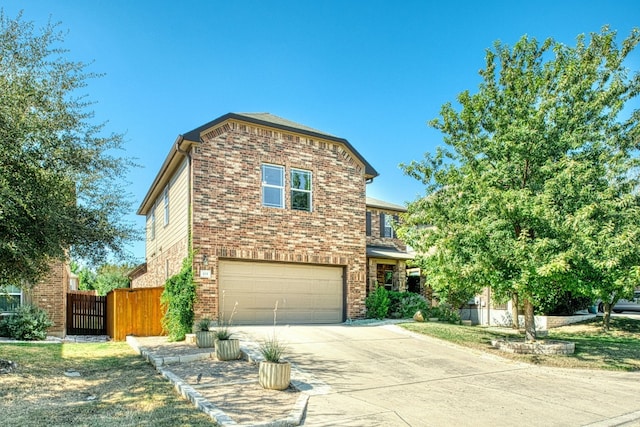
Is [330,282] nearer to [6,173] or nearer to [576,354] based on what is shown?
[576,354]

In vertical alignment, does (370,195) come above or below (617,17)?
below

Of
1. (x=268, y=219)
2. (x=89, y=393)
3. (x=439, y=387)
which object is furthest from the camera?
(x=268, y=219)

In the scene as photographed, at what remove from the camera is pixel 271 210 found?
1584cm

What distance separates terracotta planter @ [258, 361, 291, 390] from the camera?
25.9 ft

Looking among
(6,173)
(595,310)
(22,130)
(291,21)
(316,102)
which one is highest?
(291,21)

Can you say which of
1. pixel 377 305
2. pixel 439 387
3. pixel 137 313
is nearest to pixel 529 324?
pixel 439 387

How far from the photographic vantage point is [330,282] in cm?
1719

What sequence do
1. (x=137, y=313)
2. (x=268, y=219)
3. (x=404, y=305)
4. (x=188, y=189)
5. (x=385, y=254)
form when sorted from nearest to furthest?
(x=188, y=189) < (x=137, y=313) < (x=268, y=219) < (x=404, y=305) < (x=385, y=254)

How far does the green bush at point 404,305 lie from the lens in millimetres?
18766

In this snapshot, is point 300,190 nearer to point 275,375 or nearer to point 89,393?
point 275,375

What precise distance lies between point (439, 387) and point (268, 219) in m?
8.67

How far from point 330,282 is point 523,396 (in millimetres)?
9618

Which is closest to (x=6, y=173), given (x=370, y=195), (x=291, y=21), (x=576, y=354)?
(x=291, y=21)

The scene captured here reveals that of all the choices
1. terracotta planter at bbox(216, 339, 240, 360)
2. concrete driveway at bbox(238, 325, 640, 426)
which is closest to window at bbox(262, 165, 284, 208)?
concrete driveway at bbox(238, 325, 640, 426)
